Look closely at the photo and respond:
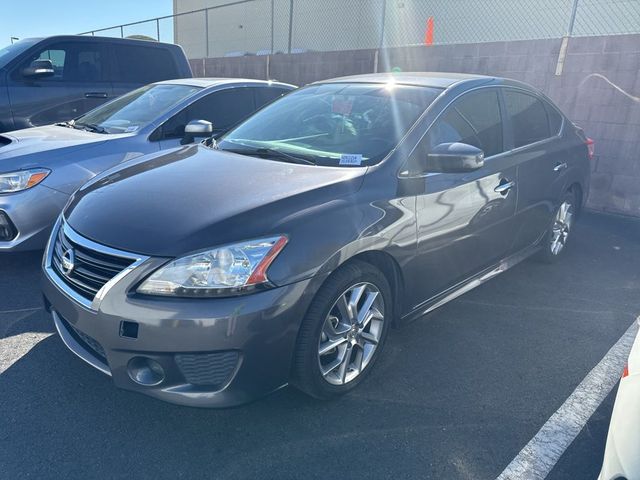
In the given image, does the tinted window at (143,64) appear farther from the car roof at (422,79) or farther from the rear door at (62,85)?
the car roof at (422,79)

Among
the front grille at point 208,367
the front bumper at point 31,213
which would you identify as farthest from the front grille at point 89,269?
the front bumper at point 31,213

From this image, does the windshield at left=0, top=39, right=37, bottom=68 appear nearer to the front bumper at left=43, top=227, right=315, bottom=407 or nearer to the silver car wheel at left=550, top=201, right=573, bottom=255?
the front bumper at left=43, top=227, right=315, bottom=407

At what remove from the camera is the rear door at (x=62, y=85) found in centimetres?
611

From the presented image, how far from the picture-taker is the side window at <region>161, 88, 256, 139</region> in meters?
4.69

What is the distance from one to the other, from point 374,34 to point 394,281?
1401 centimetres

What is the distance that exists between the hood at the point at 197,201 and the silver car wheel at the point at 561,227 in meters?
2.70

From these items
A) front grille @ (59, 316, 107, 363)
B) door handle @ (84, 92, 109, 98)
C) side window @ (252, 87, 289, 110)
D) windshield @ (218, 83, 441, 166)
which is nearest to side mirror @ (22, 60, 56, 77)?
door handle @ (84, 92, 109, 98)

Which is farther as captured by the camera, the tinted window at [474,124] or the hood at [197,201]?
the tinted window at [474,124]

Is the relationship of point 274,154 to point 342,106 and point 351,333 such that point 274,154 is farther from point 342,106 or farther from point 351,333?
point 351,333

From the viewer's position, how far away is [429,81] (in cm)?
349

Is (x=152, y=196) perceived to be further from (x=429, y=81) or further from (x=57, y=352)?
(x=429, y=81)

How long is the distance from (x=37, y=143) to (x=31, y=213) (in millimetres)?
716

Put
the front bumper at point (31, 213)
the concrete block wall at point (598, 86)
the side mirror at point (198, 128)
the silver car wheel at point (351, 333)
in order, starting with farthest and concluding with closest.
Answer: the concrete block wall at point (598, 86), the side mirror at point (198, 128), the front bumper at point (31, 213), the silver car wheel at point (351, 333)

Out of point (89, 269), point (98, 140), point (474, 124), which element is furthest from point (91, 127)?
point (474, 124)
